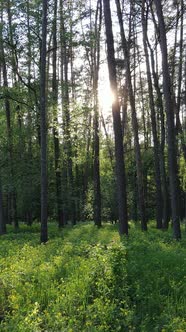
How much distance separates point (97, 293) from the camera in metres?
6.21

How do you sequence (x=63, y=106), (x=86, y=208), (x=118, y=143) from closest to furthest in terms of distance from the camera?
(x=118, y=143), (x=63, y=106), (x=86, y=208)

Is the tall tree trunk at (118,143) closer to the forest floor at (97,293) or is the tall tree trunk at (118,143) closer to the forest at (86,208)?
the forest at (86,208)

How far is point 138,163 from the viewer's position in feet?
61.3

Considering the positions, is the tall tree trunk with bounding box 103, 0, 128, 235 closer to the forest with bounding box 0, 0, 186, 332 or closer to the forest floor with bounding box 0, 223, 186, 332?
the forest with bounding box 0, 0, 186, 332

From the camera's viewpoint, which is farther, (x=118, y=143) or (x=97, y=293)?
(x=118, y=143)

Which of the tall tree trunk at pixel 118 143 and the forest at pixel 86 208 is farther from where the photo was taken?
the tall tree trunk at pixel 118 143

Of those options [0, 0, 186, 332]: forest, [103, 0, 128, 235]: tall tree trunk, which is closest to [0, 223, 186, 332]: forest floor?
[0, 0, 186, 332]: forest

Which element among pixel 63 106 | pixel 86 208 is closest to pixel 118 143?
pixel 63 106

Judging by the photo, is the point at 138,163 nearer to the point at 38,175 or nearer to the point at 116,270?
the point at 38,175

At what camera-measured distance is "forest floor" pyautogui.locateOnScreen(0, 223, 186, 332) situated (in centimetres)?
515

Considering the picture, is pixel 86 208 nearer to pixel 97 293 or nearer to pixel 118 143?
pixel 118 143

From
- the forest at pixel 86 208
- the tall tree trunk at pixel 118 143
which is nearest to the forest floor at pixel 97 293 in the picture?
the forest at pixel 86 208

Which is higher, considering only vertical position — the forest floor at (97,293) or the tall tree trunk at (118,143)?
the tall tree trunk at (118,143)

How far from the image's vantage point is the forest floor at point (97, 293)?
5152mm
